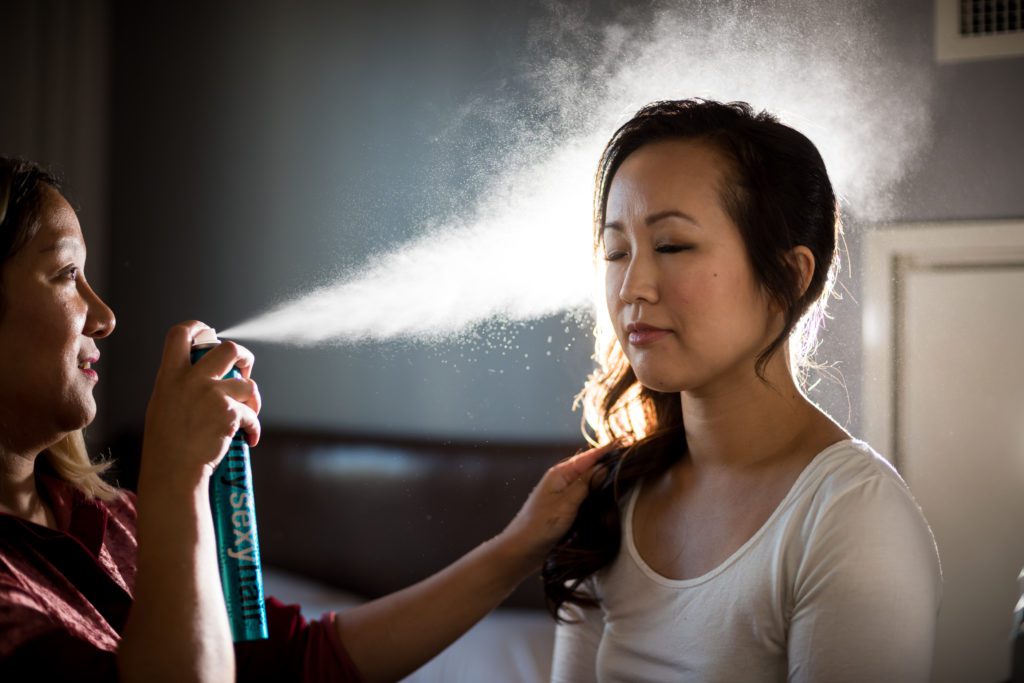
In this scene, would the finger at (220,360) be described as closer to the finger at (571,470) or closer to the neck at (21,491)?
the neck at (21,491)

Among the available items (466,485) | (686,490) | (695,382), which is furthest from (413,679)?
(695,382)

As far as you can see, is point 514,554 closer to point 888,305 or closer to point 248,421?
point 248,421

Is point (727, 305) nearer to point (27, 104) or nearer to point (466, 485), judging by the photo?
point (466, 485)

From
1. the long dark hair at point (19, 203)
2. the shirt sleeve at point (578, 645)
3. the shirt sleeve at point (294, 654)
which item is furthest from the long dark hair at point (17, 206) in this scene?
the shirt sleeve at point (578, 645)

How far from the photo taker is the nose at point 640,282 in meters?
0.75

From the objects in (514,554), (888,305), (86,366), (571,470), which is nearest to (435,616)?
(514,554)

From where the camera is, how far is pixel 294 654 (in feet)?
2.99

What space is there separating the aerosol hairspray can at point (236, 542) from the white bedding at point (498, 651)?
268 mm

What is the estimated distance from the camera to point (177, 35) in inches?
44.6

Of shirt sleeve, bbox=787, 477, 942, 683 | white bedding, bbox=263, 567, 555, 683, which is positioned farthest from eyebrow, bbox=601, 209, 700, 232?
white bedding, bbox=263, 567, 555, 683

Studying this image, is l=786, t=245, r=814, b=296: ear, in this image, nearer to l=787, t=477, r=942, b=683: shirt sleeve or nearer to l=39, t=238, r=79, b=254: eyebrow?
l=787, t=477, r=942, b=683: shirt sleeve

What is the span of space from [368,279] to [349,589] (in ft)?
1.28

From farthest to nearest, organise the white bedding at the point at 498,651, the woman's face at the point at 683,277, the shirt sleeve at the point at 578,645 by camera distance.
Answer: the white bedding at the point at 498,651 → the shirt sleeve at the point at 578,645 → the woman's face at the point at 683,277

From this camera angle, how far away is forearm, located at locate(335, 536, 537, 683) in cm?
90
